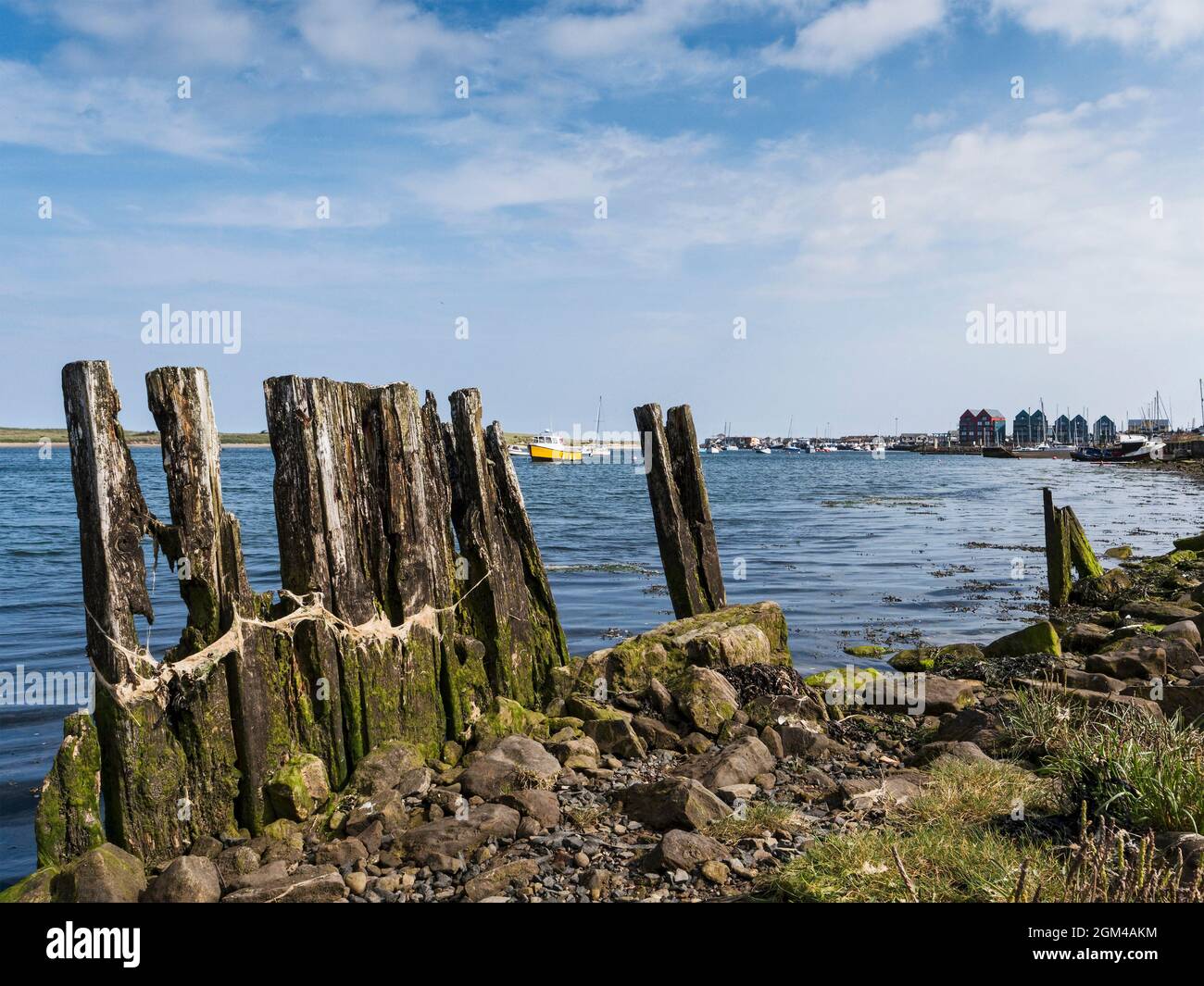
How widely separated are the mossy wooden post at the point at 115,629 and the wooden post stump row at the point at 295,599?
0.5 inches

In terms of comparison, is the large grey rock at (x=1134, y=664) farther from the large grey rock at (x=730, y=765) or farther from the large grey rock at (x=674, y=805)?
the large grey rock at (x=674, y=805)

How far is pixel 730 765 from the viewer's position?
24.3 ft

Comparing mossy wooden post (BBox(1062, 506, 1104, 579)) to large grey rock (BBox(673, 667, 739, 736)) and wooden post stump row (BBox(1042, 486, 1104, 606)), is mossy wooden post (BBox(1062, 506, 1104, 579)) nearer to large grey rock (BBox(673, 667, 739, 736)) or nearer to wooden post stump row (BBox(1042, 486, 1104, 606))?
wooden post stump row (BBox(1042, 486, 1104, 606))

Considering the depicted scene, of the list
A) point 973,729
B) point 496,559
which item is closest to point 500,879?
point 496,559

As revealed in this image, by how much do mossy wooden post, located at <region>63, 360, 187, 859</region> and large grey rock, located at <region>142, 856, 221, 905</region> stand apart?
645mm

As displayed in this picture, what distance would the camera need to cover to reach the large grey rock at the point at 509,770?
23.6ft

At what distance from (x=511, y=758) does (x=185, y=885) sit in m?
2.58

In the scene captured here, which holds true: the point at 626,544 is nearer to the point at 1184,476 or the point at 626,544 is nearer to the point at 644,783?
the point at 644,783

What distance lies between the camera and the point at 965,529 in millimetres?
34062

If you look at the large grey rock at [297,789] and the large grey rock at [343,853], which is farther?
the large grey rock at [297,789]

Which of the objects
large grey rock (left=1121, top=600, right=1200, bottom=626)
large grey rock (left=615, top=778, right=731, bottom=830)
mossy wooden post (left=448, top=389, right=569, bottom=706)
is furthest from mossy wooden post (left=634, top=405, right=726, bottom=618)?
large grey rock (left=1121, top=600, right=1200, bottom=626)

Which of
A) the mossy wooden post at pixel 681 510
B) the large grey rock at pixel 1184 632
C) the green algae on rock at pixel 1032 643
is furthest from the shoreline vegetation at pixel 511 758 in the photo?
the large grey rock at pixel 1184 632
